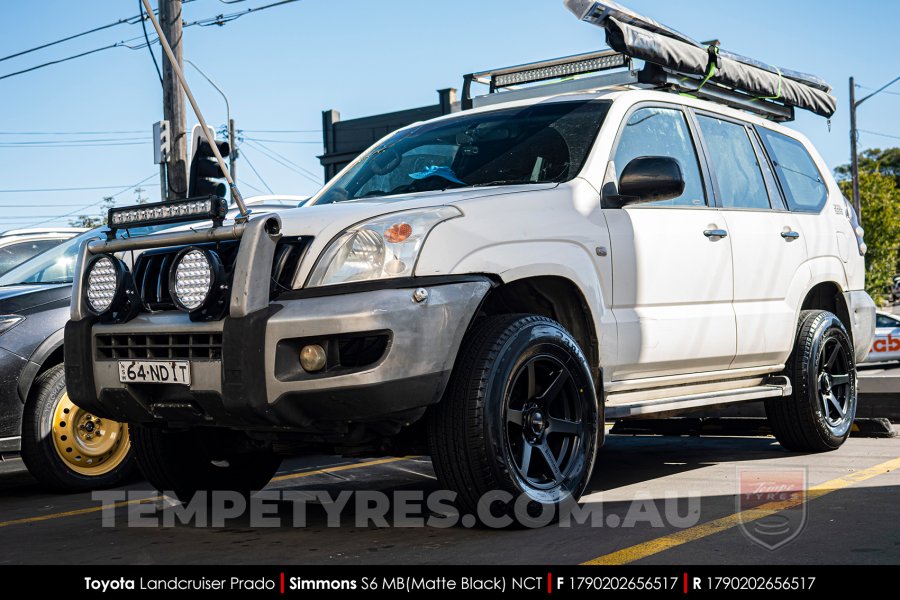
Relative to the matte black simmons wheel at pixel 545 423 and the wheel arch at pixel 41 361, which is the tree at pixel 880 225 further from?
the matte black simmons wheel at pixel 545 423

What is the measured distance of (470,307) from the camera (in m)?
4.28

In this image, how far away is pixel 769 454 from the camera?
22.5 ft

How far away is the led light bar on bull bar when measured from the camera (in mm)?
4414

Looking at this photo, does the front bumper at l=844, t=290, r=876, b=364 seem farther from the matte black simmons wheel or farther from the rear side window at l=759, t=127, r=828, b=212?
the matte black simmons wheel

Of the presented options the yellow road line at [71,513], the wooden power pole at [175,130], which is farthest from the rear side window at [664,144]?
the wooden power pole at [175,130]

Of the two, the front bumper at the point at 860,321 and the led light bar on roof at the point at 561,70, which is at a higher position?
the led light bar on roof at the point at 561,70

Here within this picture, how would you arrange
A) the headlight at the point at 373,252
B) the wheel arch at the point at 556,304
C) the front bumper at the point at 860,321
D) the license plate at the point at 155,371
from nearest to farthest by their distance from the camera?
the headlight at the point at 373,252 → the license plate at the point at 155,371 → the wheel arch at the point at 556,304 → the front bumper at the point at 860,321

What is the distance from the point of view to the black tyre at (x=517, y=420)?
13.9ft

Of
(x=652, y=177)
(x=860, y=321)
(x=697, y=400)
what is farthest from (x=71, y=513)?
(x=860, y=321)

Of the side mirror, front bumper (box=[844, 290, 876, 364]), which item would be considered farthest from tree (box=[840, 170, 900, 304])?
the side mirror

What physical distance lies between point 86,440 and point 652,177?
3684 millimetres

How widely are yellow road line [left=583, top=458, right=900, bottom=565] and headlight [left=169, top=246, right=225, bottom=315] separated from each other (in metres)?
1.73

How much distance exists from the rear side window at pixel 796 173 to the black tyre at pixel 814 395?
71cm

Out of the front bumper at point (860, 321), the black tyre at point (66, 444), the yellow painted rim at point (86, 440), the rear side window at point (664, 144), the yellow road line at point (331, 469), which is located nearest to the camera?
the rear side window at point (664, 144)
